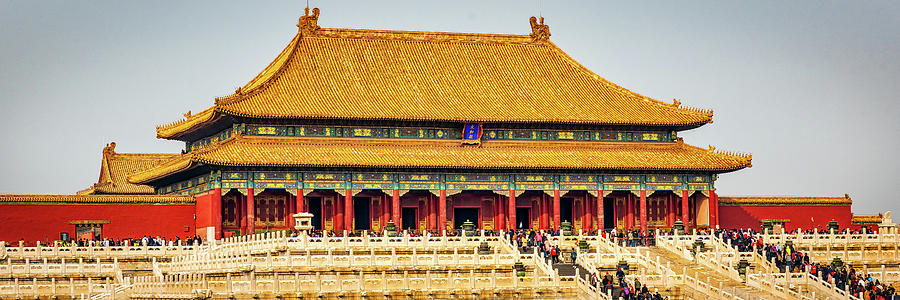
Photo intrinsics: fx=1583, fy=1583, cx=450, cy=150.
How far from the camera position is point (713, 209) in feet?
272

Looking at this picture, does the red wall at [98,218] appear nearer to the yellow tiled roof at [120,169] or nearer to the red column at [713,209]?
the yellow tiled roof at [120,169]

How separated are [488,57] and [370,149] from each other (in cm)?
1252

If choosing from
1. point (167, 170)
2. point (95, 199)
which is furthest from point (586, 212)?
point (95, 199)

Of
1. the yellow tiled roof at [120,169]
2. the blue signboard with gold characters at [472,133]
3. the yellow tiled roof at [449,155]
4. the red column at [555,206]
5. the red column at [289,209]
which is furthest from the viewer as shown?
the yellow tiled roof at [120,169]

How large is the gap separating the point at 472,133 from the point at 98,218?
19.7 meters

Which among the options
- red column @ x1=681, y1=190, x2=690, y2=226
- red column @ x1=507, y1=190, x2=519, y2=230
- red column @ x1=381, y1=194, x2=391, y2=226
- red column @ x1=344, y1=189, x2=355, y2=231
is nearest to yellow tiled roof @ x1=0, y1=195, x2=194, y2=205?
red column @ x1=344, y1=189, x2=355, y2=231

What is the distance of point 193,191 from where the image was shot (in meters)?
80.2

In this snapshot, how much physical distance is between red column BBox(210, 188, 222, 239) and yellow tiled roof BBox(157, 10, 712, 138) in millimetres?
4287

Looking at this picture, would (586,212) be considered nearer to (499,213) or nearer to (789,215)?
(499,213)

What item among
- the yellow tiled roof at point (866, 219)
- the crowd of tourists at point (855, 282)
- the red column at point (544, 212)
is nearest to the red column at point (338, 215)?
the red column at point (544, 212)

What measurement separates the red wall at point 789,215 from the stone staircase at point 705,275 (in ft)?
Answer: 65.3

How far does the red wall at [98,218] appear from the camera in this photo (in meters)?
72.2

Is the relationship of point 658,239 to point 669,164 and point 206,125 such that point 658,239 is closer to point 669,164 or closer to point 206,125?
point 669,164

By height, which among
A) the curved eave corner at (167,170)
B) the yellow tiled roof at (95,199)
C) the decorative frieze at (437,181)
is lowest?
the yellow tiled roof at (95,199)
